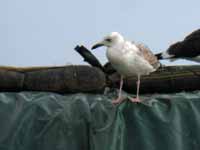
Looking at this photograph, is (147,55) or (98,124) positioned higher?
(147,55)

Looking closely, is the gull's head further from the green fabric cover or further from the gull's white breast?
the green fabric cover

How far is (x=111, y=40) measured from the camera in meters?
1.28

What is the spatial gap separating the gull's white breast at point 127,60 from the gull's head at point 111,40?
0.02 metres

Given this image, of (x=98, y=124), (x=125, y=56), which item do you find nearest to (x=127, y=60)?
(x=125, y=56)

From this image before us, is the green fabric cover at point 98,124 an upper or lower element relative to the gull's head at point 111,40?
lower

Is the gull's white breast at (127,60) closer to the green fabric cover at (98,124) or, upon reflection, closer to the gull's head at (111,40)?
the gull's head at (111,40)

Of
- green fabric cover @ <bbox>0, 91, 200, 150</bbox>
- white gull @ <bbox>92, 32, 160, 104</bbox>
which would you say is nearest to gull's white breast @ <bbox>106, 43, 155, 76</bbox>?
white gull @ <bbox>92, 32, 160, 104</bbox>

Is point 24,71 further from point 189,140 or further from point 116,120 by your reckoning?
point 189,140

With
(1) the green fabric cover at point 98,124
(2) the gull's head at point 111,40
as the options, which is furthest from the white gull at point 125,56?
(1) the green fabric cover at point 98,124

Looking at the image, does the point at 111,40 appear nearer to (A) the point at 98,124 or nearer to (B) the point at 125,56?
(B) the point at 125,56

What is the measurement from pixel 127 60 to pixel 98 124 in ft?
0.97

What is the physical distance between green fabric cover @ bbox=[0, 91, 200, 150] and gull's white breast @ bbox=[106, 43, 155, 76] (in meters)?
0.20

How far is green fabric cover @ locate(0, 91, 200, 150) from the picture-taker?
3.24 feet

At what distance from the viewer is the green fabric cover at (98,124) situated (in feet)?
3.24
